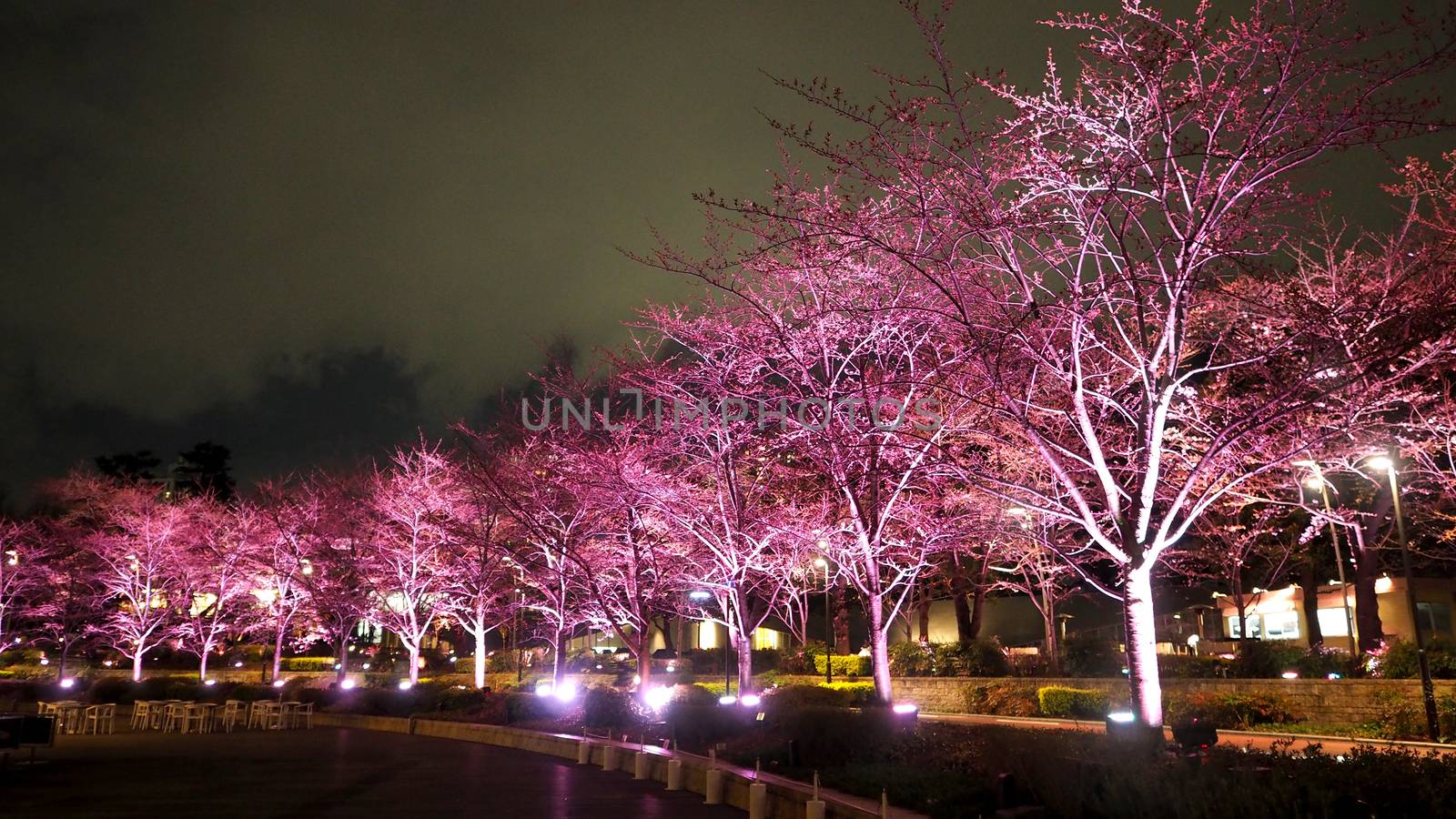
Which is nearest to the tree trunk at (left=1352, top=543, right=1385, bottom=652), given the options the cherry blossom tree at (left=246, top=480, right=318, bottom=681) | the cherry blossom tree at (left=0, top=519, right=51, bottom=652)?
the cherry blossom tree at (left=246, top=480, right=318, bottom=681)

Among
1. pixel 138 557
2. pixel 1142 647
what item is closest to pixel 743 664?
pixel 1142 647

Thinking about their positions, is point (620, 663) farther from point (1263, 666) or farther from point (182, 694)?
point (1263, 666)

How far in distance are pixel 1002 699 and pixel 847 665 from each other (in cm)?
767

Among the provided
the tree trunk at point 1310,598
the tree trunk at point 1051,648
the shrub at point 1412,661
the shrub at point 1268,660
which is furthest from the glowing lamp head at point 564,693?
the tree trunk at point 1310,598

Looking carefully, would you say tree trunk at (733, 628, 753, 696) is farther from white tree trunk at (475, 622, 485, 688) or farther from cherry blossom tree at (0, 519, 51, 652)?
cherry blossom tree at (0, 519, 51, 652)

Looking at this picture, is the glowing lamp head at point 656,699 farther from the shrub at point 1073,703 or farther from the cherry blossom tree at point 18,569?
the cherry blossom tree at point 18,569

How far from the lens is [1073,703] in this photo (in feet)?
74.0

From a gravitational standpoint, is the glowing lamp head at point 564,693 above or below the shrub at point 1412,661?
below

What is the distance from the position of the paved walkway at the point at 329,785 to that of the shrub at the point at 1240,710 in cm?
1172

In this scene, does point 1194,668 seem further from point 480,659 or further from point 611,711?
point 480,659

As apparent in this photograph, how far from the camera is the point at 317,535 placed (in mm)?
34469

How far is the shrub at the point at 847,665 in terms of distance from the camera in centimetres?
3183

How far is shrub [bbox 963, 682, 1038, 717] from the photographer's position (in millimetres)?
24422

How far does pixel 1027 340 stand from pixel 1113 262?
156 centimetres
